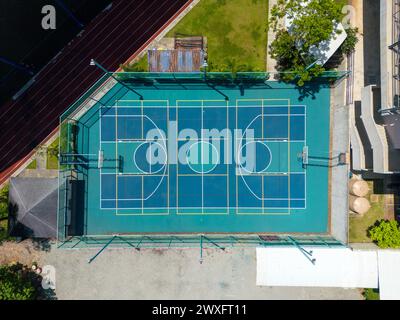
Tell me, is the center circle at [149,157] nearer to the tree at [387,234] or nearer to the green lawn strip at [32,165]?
the green lawn strip at [32,165]

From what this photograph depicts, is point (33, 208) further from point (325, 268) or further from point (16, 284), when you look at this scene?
point (325, 268)

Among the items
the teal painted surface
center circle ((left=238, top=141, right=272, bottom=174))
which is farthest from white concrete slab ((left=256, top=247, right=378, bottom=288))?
center circle ((left=238, top=141, right=272, bottom=174))

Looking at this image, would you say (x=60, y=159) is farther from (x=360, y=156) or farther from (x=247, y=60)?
(x=360, y=156)

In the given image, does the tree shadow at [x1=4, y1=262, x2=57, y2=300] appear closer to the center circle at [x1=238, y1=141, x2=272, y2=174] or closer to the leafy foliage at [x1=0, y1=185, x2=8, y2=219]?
the leafy foliage at [x1=0, y1=185, x2=8, y2=219]

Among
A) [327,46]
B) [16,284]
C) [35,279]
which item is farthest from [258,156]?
[16,284]

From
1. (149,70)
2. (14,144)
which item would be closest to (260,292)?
(149,70)

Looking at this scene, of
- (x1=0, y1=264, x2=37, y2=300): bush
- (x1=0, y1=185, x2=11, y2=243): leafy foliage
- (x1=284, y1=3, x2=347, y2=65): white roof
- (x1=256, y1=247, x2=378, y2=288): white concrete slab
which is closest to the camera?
(x1=0, y1=264, x2=37, y2=300): bush

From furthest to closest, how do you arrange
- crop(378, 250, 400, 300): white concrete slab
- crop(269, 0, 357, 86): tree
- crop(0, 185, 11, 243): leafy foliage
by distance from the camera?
crop(0, 185, 11, 243): leafy foliage
crop(378, 250, 400, 300): white concrete slab
crop(269, 0, 357, 86): tree
